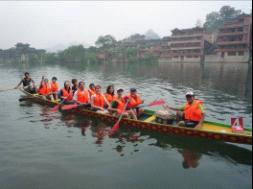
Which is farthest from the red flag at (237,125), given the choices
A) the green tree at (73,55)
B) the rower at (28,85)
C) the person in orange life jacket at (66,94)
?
the green tree at (73,55)

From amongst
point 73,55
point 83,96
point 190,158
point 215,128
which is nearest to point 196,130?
point 215,128

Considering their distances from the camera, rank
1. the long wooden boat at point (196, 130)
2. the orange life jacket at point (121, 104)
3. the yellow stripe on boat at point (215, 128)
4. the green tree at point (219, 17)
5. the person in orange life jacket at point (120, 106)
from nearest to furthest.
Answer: the long wooden boat at point (196, 130) < the yellow stripe on boat at point (215, 128) < the person in orange life jacket at point (120, 106) < the orange life jacket at point (121, 104) < the green tree at point (219, 17)

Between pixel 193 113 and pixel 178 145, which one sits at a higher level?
pixel 193 113

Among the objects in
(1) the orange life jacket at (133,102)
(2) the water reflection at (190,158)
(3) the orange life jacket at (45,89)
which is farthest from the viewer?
(3) the orange life jacket at (45,89)

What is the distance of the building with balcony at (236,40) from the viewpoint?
167 ft

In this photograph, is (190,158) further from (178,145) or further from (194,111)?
(194,111)

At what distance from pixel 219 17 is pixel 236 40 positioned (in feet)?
141

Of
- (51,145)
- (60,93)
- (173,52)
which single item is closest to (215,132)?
(51,145)

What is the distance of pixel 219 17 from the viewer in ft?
299

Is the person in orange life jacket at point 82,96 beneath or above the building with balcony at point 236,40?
beneath

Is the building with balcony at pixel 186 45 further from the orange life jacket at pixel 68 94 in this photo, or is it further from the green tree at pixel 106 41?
the orange life jacket at pixel 68 94

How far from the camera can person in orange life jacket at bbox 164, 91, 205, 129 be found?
766cm

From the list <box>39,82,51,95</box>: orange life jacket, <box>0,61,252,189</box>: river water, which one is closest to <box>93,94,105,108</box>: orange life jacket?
<box>0,61,252,189</box>: river water

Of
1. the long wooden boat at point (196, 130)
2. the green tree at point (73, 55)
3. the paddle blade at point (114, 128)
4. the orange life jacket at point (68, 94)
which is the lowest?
the paddle blade at point (114, 128)
